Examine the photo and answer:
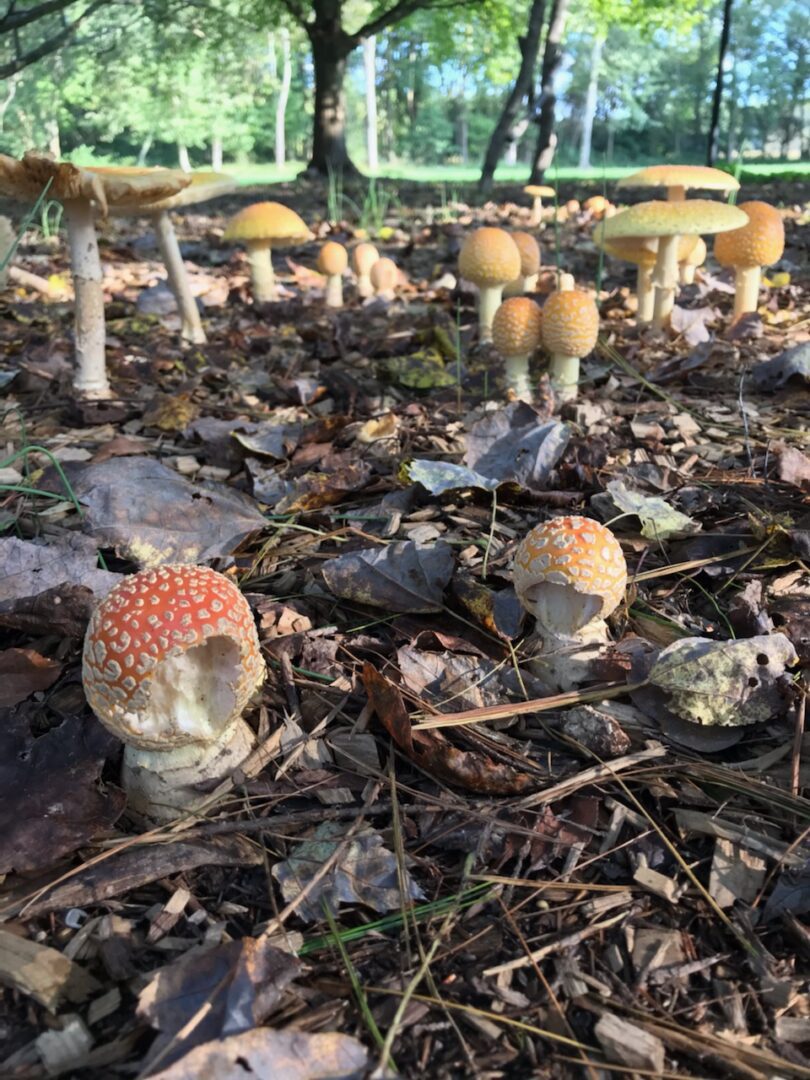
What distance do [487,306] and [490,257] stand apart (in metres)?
0.45

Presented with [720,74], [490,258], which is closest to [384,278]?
[490,258]

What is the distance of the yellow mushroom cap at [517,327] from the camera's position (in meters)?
3.93

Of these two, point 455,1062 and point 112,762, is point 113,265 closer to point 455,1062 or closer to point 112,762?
point 112,762

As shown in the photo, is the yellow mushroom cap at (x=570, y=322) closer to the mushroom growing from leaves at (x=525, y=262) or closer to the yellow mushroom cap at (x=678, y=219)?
the yellow mushroom cap at (x=678, y=219)

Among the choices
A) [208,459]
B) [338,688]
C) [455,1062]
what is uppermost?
[208,459]

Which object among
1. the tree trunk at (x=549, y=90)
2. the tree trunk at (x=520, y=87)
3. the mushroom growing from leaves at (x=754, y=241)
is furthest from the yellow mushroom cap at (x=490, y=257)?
the tree trunk at (x=520, y=87)

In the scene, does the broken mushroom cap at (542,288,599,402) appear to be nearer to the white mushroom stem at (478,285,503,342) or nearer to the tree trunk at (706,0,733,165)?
the white mushroom stem at (478,285,503,342)

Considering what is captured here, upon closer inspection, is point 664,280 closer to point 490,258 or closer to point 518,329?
point 490,258

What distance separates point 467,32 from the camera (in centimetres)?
1936

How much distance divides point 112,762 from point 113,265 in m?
6.66

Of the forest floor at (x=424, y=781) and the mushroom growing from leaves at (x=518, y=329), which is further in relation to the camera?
the mushroom growing from leaves at (x=518, y=329)

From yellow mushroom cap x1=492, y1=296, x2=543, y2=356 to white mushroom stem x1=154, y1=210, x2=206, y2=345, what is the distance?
226 cm

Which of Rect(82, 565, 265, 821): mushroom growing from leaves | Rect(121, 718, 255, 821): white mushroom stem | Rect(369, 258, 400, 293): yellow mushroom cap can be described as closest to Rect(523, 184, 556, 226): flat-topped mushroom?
Rect(369, 258, 400, 293): yellow mushroom cap

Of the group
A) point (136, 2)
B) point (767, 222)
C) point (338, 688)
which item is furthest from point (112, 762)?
point (136, 2)
